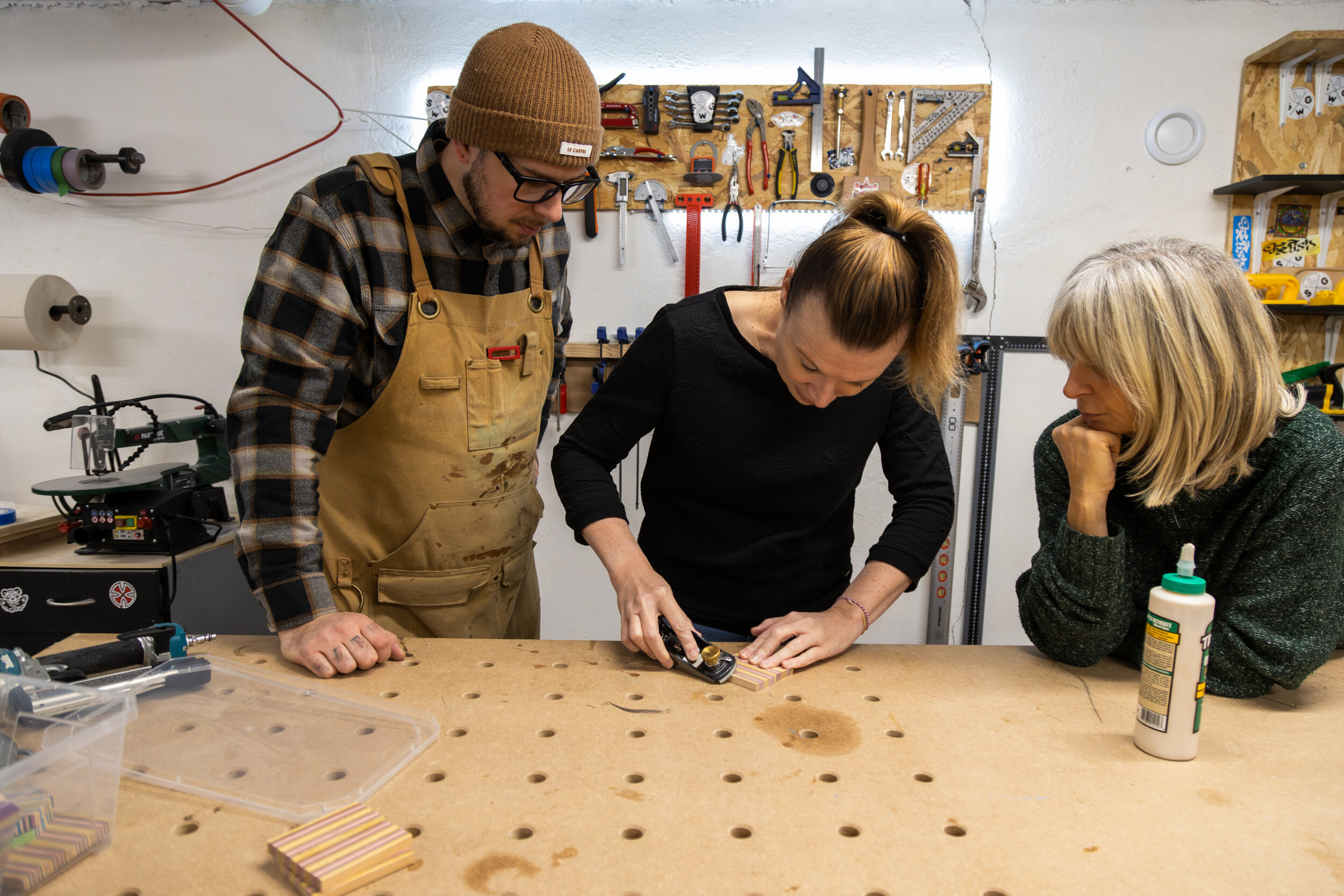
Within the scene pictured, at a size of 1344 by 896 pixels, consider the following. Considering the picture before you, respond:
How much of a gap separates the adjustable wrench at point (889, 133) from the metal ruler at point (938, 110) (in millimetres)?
66

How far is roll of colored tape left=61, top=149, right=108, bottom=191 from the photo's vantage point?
8.64ft

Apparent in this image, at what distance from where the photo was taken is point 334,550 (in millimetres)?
1604

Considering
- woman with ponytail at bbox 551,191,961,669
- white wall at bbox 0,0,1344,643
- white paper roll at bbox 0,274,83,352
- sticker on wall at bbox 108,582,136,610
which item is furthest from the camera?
white wall at bbox 0,0,1344,643

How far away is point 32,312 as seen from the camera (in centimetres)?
251

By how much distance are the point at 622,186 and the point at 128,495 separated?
184cm

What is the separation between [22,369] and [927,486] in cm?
326

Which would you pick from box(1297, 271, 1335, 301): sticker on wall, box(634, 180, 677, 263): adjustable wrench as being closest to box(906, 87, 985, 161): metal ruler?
box(634, 180, 677, 263): adjustable wrench

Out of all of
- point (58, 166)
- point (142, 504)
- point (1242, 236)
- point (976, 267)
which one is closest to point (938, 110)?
point (976, 267)

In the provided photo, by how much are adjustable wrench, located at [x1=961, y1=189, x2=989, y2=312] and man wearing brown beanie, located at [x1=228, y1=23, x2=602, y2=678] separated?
164 centimetres

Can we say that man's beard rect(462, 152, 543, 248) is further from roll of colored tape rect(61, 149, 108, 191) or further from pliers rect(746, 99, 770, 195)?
roll of colored tape rect(61, 149, 108, 191)

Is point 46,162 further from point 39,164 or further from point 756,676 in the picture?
point 756,676

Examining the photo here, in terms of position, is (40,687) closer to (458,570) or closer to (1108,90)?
(458,570)

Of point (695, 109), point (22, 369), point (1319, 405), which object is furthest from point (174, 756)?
point (1319, 405)

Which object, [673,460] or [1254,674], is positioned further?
[673,460]
